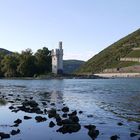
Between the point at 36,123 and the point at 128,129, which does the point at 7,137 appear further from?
the point at 128,129

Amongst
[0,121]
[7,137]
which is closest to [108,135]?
[7,137]

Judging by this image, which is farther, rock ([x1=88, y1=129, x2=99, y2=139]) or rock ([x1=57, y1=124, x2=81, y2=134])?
rock ([x1=57, y1=124, x2=81, y2=134])

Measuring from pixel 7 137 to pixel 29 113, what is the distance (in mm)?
14517

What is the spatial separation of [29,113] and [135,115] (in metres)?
11.2

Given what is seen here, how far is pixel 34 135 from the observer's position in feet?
100.0

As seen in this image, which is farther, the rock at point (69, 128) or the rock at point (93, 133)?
the rock at point (69, 128)

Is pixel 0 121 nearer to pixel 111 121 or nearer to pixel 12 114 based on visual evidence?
pixel 12 114

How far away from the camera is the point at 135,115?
1649 inches

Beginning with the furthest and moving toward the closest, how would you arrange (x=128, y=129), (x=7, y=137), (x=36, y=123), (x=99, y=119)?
(x=99, y=119) → (x=36, y=123) → (x=128, y=129) → (x=7, y=137)

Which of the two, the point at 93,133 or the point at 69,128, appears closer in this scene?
the point at 93,133

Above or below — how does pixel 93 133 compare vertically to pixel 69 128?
below

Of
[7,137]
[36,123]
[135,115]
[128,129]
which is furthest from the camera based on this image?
[135,115]

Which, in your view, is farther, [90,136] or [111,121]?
[111,121]

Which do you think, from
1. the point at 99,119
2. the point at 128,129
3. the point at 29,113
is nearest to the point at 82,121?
the point at 99,119
